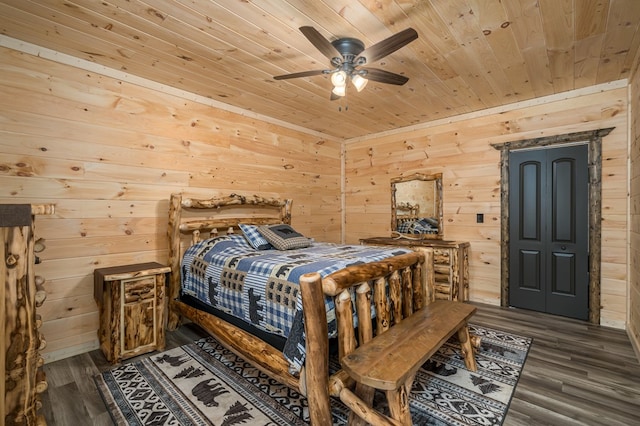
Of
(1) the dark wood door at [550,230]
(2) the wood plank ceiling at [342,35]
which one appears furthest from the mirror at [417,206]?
(2) the wood plank ceiling at [342,35]

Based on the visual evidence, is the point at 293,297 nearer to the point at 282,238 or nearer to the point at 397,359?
the point at 397,359

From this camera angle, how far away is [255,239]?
10.4ft

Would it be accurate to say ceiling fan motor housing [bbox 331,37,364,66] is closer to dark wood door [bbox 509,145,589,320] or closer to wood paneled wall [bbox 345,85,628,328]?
wood paneled wall [bbox 345,85,628,328]

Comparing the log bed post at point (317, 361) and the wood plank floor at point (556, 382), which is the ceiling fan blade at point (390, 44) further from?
the wood plank floor at point (556, 382)

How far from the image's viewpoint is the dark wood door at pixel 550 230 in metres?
3.27

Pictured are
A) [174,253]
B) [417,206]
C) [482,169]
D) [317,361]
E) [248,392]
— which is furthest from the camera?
[417,206]

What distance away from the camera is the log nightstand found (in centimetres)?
237

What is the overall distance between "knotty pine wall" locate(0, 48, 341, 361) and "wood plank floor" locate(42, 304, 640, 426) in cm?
60

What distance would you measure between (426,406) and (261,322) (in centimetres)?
117

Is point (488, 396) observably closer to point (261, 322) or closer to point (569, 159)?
point (261, 322)

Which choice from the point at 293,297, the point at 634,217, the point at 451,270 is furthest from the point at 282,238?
the point at 634,217

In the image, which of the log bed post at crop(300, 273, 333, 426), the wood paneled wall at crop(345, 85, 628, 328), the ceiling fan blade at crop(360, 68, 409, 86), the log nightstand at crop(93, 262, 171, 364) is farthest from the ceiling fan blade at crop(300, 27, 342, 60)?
the wood paneled wall at crop(345, 85, 628, 328)

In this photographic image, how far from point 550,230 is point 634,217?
0.78 metres

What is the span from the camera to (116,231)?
2.79 meters
